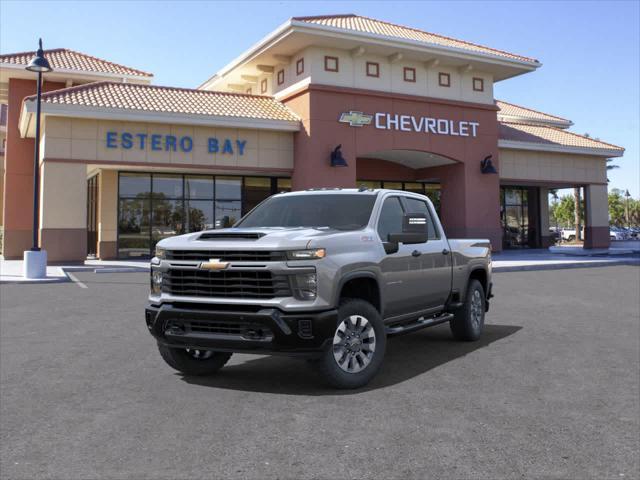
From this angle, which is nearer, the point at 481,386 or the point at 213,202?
the point at 481,386

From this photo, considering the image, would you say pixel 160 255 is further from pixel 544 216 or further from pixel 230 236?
pixel 544 216

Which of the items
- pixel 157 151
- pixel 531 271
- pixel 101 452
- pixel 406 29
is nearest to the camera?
pixel 101 452

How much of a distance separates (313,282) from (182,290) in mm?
A: 1370

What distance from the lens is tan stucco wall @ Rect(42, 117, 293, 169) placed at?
2280cm

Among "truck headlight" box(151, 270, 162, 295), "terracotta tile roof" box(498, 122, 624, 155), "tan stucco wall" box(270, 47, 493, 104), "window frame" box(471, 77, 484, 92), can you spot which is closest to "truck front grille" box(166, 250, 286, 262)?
"truck headlight" box(151, 270, 162, 295)

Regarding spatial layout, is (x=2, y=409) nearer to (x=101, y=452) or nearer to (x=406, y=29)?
(x=101, y=452)

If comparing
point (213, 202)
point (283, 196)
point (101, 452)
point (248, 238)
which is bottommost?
point (101, 452)

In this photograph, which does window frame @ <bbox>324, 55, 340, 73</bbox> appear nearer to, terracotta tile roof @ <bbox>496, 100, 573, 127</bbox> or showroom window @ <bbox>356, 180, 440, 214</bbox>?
showroom window @ <bbox>356, 180, 440, 214</bbox>

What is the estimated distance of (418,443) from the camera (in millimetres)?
4332

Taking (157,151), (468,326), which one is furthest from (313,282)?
(157,151)

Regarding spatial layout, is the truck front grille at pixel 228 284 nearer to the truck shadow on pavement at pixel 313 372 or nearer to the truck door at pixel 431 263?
the truck shadow on pavement at pixel 313 372

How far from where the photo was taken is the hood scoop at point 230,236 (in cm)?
575

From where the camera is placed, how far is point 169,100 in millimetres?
25797

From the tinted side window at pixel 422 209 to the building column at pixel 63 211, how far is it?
18.6 m
